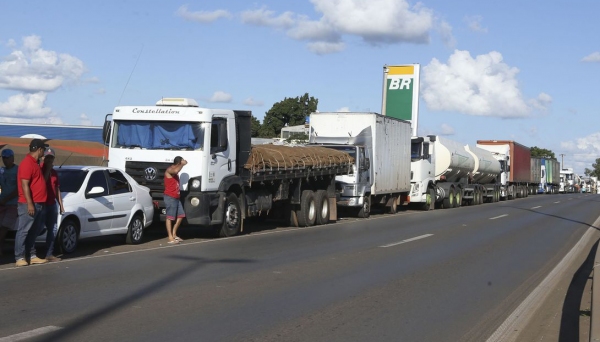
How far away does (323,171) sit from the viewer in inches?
840

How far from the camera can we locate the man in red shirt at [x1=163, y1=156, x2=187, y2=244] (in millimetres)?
15000

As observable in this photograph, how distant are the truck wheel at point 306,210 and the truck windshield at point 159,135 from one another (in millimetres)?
5547

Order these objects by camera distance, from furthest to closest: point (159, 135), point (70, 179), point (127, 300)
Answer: point (159, 135) < point (70, 179) < point (127, 300)

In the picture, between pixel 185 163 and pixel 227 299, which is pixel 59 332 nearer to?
pixel 227 299

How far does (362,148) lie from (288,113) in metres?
57.4

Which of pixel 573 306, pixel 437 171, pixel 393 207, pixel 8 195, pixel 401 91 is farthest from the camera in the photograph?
pixel 401 91

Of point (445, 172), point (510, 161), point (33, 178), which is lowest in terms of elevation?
point (33, 178)

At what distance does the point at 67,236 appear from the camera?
12.6 m

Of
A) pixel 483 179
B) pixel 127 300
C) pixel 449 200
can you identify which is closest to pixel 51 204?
pixel 127 300

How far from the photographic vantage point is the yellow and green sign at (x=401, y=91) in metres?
42.9

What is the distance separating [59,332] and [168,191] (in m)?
8.41

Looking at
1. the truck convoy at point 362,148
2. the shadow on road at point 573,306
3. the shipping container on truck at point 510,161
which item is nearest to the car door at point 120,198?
the shadow on road at point 573,306

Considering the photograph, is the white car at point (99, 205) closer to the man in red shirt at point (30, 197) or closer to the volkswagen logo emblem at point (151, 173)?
the volkswagen logo emblem at point (151, 173)

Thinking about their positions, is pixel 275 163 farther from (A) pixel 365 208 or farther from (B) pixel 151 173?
(A) pixel 365 208
